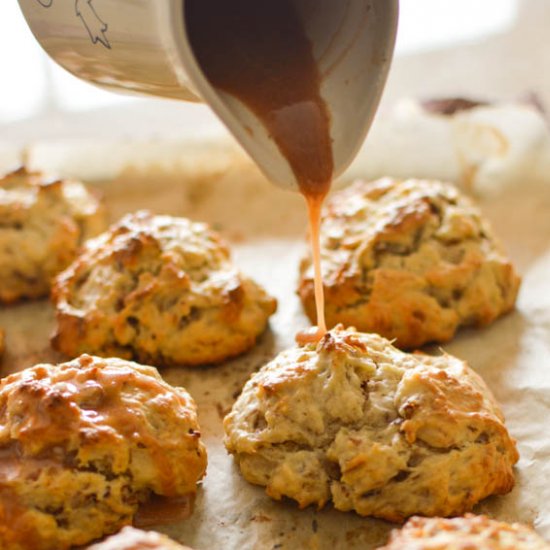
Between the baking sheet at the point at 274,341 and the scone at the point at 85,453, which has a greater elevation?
the scone at the point at 85,453

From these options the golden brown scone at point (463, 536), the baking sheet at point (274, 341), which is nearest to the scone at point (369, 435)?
the baking sheet at point (274, 341)

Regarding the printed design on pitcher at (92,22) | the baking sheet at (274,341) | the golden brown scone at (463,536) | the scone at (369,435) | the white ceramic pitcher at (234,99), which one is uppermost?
the printed design on pitcher at (92,22)

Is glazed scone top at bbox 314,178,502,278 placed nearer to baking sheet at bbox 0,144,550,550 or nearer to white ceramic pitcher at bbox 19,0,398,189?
baking sheet at bbox 0,144,550,550

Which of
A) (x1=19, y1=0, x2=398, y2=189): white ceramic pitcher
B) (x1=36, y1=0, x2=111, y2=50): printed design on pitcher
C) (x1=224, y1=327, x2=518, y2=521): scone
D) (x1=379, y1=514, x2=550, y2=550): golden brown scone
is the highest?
(x1=36, y1=0, x2=111, y2=50): printed design on pitcher

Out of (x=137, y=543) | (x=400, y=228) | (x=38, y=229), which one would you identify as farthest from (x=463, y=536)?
(x=38, y=229)

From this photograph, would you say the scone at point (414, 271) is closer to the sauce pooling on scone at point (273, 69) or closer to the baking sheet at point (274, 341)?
the baking sheet at point (274, 341)

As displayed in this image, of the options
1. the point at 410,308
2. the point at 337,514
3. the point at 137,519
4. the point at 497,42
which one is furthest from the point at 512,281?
the point at 497,42

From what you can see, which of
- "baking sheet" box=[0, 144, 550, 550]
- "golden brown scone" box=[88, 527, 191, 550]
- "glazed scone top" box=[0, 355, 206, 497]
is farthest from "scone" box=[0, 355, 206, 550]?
"golden brown scone" box=[88, 527, 191, 550]
